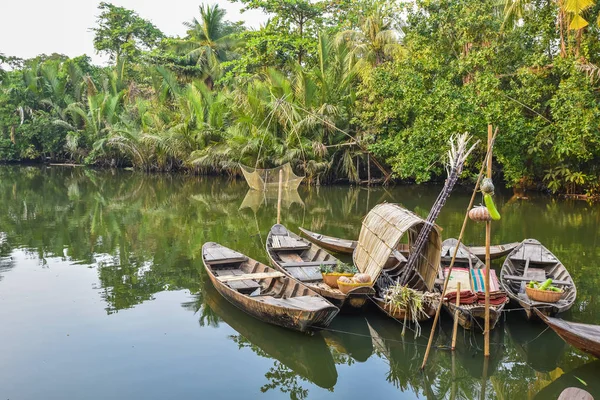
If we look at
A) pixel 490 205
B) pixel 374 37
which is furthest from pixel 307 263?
pixel 374 37

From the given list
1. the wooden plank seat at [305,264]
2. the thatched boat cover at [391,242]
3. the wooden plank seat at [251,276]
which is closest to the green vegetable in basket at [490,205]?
the thatched boat cover at [391,242]

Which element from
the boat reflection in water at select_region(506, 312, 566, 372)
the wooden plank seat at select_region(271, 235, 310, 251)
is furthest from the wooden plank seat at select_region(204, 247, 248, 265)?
the boat reflection in water at select_region(506, 312, 566, 372)

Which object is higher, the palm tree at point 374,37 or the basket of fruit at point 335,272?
the palm tree at point 374,37

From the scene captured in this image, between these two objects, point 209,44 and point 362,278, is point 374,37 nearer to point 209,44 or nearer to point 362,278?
point 209,44

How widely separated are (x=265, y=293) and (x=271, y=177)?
40.3 feet

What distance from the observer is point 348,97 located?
20656 millimetres

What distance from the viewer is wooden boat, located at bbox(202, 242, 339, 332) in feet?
18.6

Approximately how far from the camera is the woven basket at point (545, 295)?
19.2 feet

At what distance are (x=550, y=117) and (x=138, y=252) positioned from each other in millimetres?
13000

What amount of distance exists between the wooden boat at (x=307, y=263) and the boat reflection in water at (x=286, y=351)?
1.98 feet

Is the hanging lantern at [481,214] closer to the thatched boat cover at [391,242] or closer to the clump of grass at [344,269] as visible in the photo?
the thatched boat cover at [391,242]

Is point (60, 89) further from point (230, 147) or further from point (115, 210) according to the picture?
point (115, 210)

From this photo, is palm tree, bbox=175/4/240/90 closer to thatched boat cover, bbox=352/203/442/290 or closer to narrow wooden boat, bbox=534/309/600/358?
thatched boat cover, bbox=352/203/442/290

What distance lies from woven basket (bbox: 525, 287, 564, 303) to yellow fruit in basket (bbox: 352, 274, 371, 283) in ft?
6.05
